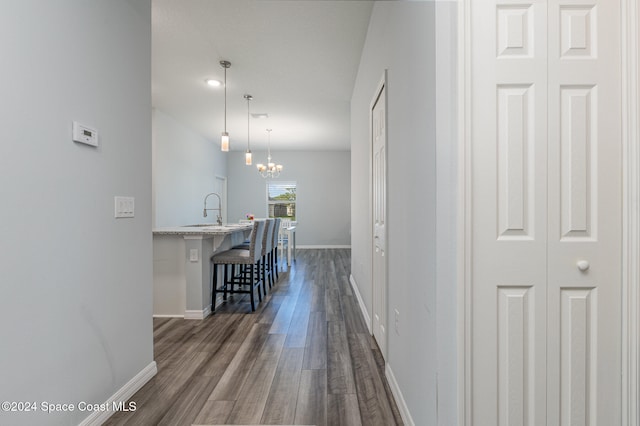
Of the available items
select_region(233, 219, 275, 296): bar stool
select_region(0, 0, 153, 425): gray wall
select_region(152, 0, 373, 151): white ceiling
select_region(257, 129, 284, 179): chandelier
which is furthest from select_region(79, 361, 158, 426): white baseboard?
select_region(257, 129, 284, 179): chandelier

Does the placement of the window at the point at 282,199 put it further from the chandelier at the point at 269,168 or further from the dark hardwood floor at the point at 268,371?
the dark hardwood floor at the point at 268,371

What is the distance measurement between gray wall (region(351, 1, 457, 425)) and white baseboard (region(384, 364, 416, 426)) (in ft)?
0.10

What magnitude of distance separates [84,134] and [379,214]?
2.00 m

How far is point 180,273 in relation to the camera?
3336mm

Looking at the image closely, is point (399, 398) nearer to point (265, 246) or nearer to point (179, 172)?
point (265, 246)

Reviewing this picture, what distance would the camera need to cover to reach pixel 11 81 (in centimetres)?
120

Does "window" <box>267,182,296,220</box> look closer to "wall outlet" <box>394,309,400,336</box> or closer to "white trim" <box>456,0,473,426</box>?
"wall outlet" <box>394,309,400,336</box>

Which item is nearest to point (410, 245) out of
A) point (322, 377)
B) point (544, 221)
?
point (544, 221)

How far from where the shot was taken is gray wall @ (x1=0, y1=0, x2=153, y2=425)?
3.98 feet

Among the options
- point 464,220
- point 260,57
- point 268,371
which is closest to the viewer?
point 464,220

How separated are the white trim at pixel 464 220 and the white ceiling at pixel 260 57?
6.27 ft

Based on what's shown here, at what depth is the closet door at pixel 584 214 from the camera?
112 centimetres

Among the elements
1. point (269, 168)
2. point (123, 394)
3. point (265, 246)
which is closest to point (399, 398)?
point (123, 394)

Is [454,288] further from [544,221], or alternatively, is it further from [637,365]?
[637,365]
